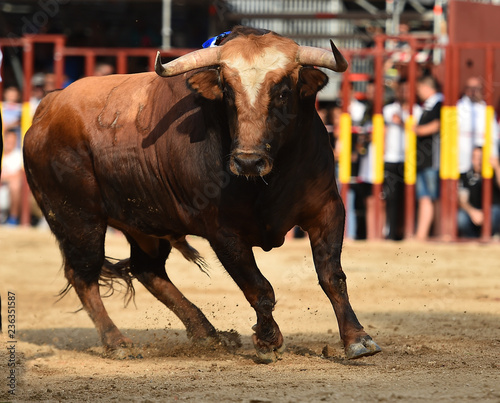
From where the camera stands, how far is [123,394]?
4.64 metres

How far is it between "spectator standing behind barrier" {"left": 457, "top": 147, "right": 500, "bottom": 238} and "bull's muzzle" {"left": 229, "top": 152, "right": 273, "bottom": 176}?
657cm

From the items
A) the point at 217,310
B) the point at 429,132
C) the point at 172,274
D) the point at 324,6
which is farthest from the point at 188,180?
the point at 324,6

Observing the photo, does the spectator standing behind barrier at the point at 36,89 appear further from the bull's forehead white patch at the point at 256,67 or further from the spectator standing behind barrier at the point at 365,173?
the bull's forehead white patch at the point at 256,67

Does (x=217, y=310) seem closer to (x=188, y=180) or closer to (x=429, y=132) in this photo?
(x=188, y=180)

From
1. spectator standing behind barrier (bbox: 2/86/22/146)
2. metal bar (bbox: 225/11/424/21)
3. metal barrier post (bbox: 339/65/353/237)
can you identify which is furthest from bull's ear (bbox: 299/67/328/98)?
spectator standing behind barrier (bbox: 2/86/22/146)

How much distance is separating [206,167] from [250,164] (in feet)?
2.04

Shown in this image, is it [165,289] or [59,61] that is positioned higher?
[59,61]

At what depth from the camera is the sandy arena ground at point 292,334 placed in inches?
182

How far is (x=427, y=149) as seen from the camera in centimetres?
1123

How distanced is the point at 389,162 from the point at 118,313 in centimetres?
467

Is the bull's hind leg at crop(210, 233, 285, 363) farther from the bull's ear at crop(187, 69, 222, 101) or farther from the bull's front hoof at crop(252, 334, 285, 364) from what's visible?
the bull's ear at crop(187, 69, 222, 101)

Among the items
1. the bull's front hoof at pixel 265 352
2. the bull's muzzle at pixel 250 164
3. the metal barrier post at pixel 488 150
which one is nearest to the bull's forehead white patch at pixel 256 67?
the bull's muzzle at pixel 250 164

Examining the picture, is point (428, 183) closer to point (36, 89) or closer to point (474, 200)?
point (474, 200)

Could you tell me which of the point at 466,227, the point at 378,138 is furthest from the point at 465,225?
the point at 378,138
